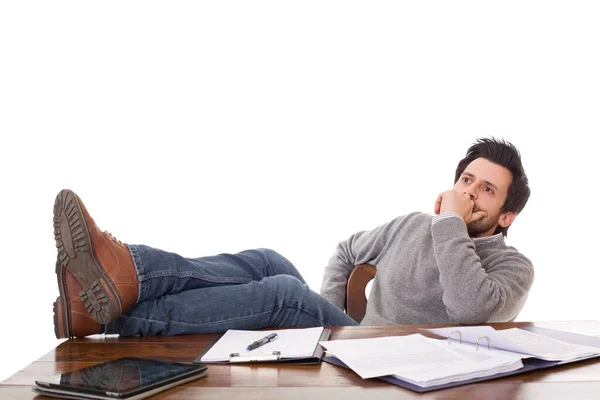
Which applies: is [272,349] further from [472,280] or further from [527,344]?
[472,280]

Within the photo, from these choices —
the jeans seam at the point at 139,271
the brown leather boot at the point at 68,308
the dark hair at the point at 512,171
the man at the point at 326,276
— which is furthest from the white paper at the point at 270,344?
the dark hair at the point at 512,171

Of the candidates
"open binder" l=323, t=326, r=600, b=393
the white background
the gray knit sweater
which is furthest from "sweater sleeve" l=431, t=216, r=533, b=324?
the white background

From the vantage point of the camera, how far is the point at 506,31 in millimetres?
3369

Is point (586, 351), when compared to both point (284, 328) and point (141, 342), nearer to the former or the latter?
point (284, 328)

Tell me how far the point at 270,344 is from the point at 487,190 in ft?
3.67

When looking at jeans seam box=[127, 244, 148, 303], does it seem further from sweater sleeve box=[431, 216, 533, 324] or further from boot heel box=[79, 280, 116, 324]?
sweater sleeve box=[431, 216, 533, 324]

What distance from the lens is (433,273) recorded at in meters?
2.05

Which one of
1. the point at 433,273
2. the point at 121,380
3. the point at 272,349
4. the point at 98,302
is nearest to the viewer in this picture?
the point at 121,380

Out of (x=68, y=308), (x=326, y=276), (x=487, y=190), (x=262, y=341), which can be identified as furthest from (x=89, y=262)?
(x=487, y=190)

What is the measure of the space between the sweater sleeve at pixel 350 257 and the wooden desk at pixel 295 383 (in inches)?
33.7

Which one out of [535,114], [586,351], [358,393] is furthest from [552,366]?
[535,114]

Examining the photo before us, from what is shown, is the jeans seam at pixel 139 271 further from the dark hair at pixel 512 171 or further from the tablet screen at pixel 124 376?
the dark hair at pixel 512 171

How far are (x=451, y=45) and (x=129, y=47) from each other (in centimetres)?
175

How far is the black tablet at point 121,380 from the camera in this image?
1.02 m
